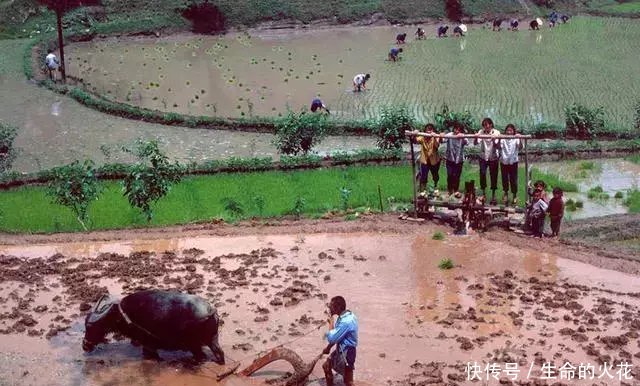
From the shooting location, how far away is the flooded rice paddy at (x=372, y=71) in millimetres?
27281

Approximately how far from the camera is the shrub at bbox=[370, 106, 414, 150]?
20.9 meters

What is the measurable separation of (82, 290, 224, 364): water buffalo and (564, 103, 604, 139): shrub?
15.5 metres

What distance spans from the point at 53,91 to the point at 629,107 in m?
19.7

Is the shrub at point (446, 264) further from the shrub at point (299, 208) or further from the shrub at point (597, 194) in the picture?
the shrub at point (597, 194)

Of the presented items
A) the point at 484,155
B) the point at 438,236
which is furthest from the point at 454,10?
the point at 438,236

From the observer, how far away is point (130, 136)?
2430cm

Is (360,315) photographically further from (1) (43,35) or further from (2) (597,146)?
(1) (43,35)

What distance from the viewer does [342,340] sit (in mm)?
9516

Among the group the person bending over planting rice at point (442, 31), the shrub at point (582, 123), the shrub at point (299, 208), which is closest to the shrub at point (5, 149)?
the shrub at point (299, 208)

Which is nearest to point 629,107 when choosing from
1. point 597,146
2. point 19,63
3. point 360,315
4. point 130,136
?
point 597,146

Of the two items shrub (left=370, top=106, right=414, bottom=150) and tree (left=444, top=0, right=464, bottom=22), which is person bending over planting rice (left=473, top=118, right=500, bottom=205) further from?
tree (left=444, top=0, right=464, bottom=22)

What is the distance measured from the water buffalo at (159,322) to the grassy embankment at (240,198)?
5.66 metres

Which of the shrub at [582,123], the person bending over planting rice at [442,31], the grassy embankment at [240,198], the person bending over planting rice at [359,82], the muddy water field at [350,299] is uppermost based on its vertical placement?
the person bending over planting rice at [442,31]

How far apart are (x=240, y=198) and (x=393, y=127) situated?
4.87 m
